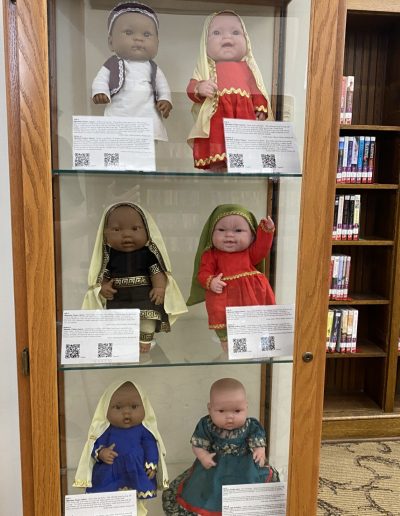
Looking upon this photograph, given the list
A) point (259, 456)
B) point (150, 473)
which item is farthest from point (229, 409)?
point (150, 473)

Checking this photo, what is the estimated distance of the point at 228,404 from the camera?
3.88 feet

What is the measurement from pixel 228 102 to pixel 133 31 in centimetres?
25

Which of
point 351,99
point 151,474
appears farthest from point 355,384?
point 151,474

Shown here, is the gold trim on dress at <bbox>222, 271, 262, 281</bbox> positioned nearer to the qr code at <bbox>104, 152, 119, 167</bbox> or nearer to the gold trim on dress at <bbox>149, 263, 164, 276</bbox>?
the gold trim on dress at <bbox>149, 263, 164, 276</bbox>

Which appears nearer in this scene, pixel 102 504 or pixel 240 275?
pixel 102 504

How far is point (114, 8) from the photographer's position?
105 cm

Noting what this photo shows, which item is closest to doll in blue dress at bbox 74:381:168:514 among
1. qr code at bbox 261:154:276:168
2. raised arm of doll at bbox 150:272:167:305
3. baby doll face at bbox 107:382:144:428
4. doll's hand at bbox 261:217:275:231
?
baby doll face at bbox 107:382:144:428

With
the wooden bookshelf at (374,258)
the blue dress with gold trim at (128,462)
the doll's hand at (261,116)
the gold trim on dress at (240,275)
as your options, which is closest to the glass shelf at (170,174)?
the doll's hand at (261,116)

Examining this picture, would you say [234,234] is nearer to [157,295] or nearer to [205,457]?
[157,295]

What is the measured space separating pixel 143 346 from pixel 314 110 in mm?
608

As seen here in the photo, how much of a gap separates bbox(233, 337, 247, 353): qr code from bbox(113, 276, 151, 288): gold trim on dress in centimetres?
25

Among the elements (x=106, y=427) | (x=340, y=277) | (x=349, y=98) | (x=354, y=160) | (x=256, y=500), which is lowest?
(x=256, y=500)

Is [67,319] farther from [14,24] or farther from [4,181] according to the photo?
[14,24]

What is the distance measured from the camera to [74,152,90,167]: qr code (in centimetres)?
100
